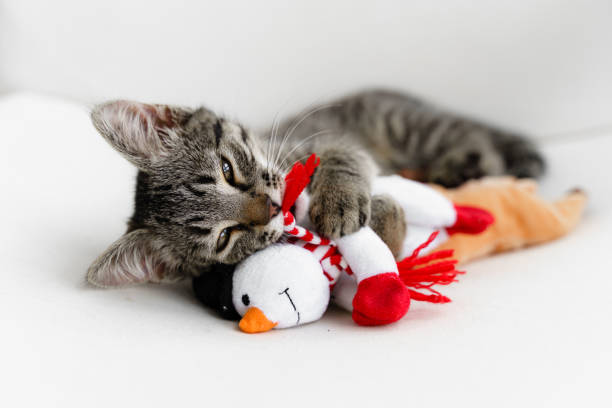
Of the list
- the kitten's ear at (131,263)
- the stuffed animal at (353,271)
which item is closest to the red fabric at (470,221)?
the stuffed animal at (353,271)

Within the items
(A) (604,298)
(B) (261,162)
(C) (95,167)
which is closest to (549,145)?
(A) (604,298)

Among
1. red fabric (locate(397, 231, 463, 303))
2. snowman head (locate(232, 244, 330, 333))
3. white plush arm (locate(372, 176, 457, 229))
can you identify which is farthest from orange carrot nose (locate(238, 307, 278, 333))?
white plush arm (locate(372, 176, 457, 229))

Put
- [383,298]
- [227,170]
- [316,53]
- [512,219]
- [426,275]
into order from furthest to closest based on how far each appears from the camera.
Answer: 1. [316,53]
2. [512,219]
3. [227,170]
4. [426,275]
5. [383,298]

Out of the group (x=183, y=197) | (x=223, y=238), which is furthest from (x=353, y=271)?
(x=183, y=197)

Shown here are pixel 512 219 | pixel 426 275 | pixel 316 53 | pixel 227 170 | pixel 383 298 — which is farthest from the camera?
pixel 316 53

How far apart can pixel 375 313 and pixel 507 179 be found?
3.32ft

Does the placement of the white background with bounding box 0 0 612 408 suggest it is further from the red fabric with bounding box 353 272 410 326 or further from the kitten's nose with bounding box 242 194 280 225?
the kitten's nose with bounding box 242 194 280 225

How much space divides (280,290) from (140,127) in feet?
1.74

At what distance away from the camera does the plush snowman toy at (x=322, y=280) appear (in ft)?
2.87

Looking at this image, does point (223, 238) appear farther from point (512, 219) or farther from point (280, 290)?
point (512, 219)

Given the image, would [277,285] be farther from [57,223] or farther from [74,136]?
[74,136]

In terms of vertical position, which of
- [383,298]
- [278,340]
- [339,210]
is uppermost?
[339,210]

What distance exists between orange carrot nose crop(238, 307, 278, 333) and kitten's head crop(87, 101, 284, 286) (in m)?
0.14

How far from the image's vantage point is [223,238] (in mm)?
1021
